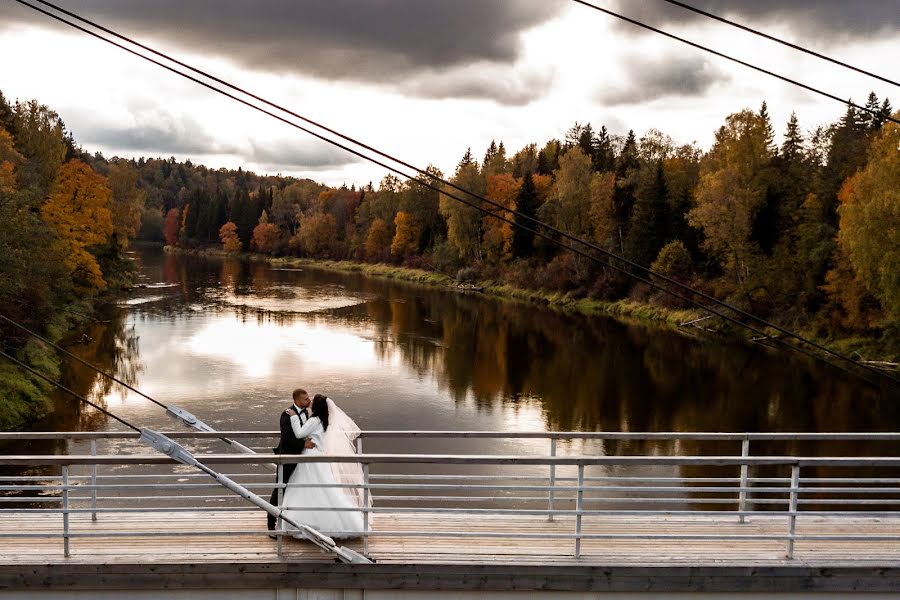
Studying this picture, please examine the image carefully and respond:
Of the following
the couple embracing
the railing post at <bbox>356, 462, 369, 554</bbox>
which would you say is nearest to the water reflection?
the couple embracing

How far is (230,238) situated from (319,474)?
130472mm

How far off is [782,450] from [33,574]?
21231 millimetres

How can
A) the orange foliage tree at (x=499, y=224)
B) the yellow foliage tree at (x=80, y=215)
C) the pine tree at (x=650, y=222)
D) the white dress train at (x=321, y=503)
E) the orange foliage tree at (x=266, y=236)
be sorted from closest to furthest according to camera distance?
the white dress train at (x=321, y=503) < the yellow foliage tree at (x=80, y=215) < the pine tree at (x=650, y=222) < the orange foliage tree at (x=499, y=224) < the orange foliage tree at (x=266, y=236)

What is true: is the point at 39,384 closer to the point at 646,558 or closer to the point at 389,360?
the point at 389,360

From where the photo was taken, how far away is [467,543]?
7.91 meters

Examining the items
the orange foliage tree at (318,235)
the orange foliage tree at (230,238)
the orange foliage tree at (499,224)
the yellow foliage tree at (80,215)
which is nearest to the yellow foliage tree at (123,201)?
the yellow foliage tree at (80,215)

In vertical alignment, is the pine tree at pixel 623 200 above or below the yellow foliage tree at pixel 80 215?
above

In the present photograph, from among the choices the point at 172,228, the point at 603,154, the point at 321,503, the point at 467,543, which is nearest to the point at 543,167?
the point at 603,154

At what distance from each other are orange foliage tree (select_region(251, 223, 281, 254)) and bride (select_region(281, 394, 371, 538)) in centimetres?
11983

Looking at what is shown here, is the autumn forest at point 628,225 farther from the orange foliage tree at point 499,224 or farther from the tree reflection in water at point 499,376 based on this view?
the tree reflection in water at point 499,376

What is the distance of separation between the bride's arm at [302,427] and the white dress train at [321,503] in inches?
→ 14.9

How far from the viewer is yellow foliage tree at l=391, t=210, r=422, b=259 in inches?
3757

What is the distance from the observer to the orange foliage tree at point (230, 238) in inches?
5128

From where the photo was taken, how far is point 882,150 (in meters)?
38.6
